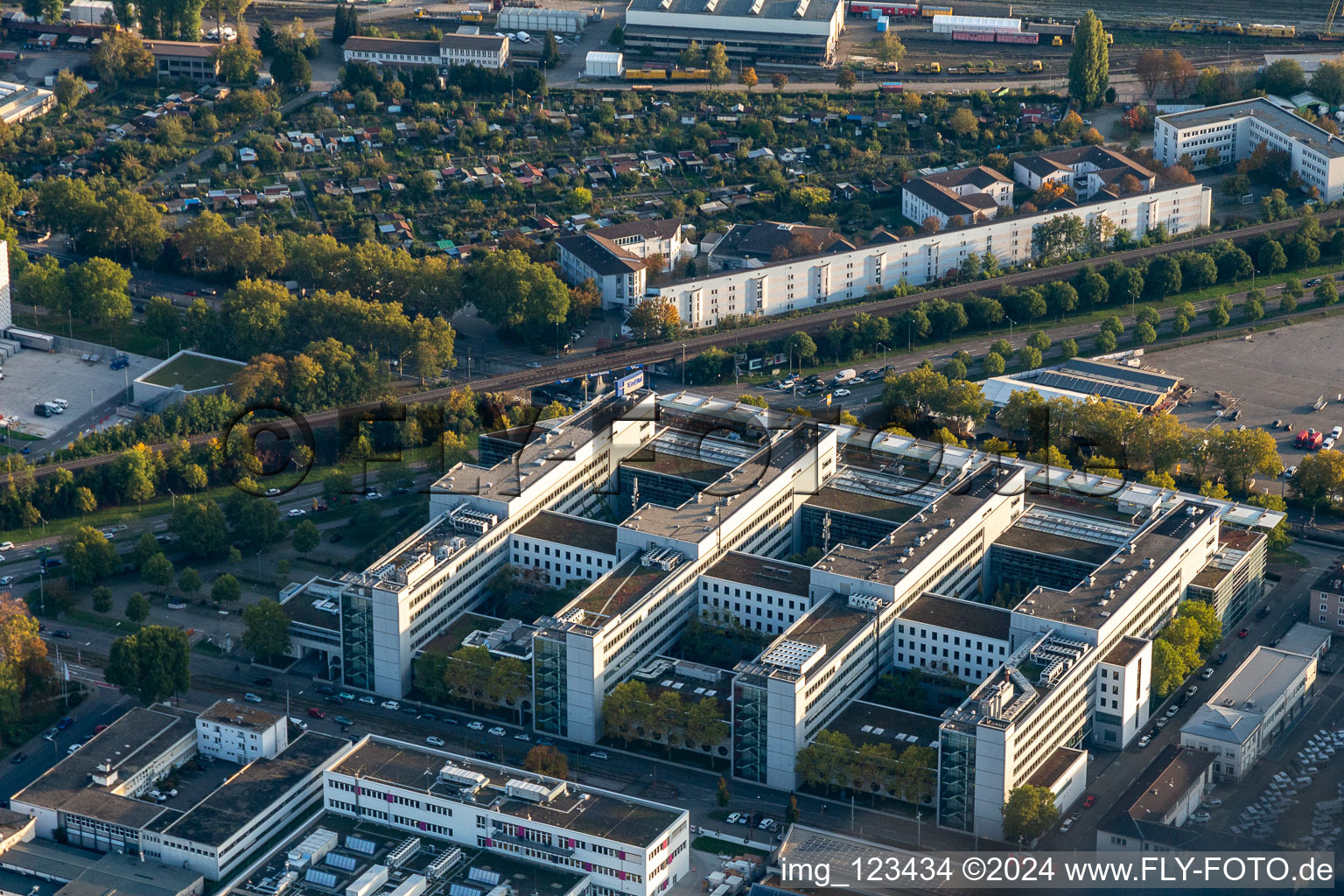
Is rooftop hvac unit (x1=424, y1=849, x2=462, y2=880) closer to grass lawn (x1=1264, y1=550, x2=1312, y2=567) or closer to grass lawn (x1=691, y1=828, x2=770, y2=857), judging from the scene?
grass lawn (x1=691, y1=828, x2=770, y2=857)

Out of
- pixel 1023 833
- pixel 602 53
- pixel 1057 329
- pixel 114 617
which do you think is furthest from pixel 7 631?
pixel 602 53

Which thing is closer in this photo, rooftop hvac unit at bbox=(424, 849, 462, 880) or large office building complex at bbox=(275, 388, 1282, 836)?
rooftop hvac unit at bbox=(424, 849, 462, 880)

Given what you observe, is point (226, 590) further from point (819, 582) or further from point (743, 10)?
point (743, 10)

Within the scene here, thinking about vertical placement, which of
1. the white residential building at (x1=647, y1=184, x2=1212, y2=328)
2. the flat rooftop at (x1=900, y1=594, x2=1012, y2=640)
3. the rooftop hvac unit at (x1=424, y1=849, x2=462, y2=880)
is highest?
the white residential building at (x1=647, y1=184, x2=1212, y2=328)

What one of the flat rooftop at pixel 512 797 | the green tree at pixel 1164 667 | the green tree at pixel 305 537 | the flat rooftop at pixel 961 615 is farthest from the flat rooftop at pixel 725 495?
the green tree at pixel 1164 667

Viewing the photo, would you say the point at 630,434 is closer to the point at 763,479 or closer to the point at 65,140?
the point at 763,479

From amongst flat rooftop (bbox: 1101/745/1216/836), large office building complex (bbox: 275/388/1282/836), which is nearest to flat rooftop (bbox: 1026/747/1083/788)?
Result: large office building complex (bbox: 275/388/1282/836)

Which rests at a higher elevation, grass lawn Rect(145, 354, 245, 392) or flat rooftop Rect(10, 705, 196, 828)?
grass lawn Rect(145, 354, 245, 392)

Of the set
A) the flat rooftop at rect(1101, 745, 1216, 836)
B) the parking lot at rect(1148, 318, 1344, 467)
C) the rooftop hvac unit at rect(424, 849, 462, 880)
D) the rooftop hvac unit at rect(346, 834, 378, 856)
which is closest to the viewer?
the rooftop hvac unit at rect(424, 849, 462, 880)
